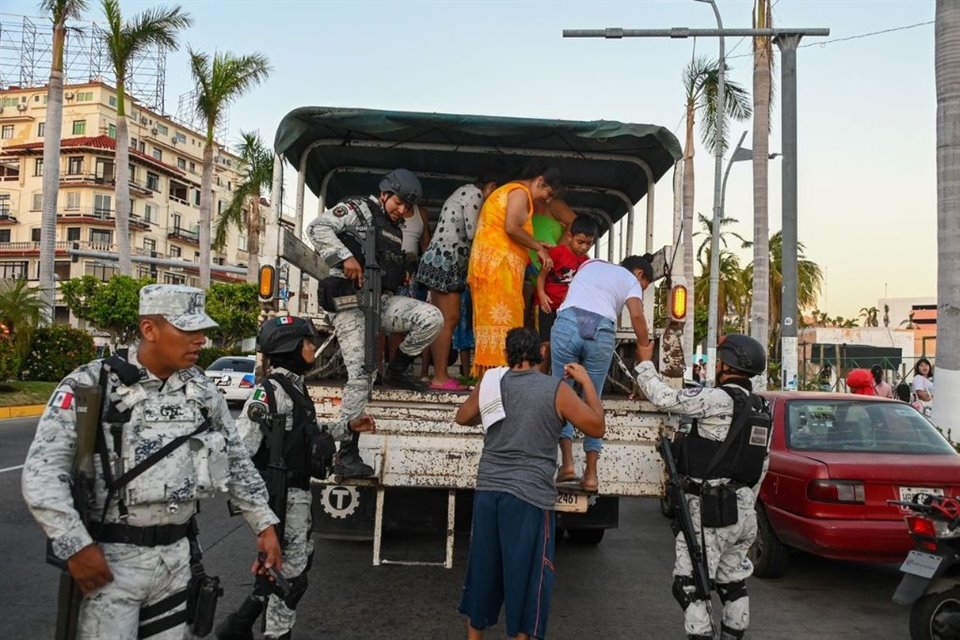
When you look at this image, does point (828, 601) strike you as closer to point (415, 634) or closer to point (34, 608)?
point (415, 634)

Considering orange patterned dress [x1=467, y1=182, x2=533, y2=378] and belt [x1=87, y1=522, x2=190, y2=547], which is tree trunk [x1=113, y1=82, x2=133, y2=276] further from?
belt [x1=87, y1=522, x2=190, y2=547]

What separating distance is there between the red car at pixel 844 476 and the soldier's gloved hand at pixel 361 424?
3.03m

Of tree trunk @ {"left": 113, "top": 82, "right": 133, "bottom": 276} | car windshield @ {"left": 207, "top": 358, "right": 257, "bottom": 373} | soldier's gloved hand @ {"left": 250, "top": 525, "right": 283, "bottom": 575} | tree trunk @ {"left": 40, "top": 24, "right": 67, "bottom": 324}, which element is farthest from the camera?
tree trunk @ {"left": 113, "top": 82, "right": 133, "bottom": 276}

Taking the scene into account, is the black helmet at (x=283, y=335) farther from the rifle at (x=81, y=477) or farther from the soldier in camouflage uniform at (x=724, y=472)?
the soldier in camouflage uniform at (x=724, y=472)

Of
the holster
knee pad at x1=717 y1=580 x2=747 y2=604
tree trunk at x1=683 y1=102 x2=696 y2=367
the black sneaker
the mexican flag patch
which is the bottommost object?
knee pad at x1=717 y1=580 x2=747 y2=604

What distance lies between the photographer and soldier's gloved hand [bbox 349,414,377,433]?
4.82 meters

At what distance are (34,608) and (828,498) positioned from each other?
5.00 m

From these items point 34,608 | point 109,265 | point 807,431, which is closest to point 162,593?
point 34,608

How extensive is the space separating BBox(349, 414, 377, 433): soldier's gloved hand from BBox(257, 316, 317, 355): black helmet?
2.08 ft

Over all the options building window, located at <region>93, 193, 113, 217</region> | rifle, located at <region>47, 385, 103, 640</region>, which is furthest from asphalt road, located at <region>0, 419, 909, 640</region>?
building window, located at <region>93, 193, 113, 217</region>

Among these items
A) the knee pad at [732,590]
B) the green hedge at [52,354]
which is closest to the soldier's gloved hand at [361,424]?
the knee pad at [732,590]

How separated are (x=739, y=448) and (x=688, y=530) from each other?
0.49 meters

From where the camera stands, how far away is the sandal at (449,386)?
5.83 m

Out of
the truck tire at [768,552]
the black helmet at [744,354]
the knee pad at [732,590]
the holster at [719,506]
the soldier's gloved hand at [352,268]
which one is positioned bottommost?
the truck tire at [768,552]
